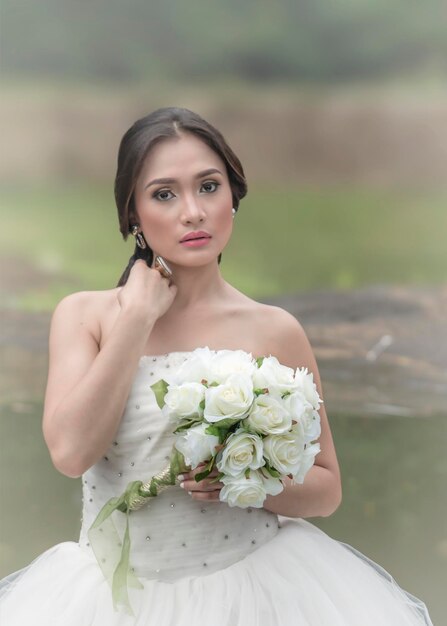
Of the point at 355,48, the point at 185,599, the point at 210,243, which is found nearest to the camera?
the point at 185,599

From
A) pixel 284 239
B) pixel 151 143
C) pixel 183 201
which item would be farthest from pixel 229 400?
pixel 284 239

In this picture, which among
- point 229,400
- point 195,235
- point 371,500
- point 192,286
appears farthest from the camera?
point 371,500

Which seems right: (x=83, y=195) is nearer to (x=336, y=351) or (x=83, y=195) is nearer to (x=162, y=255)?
(x=336, y=351)

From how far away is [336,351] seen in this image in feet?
12.7

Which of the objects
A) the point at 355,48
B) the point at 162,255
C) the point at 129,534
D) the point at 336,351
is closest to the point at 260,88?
the point at 355,48

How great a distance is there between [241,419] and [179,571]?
43cm

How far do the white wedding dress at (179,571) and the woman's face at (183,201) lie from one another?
0.79 feet

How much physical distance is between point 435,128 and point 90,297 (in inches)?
81.4

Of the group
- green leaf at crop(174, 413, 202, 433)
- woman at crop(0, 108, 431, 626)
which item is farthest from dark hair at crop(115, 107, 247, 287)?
green leaf at crop(174, 413, 202, 433)

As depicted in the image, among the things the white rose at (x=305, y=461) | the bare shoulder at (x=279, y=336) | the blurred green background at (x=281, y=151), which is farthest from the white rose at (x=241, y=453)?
the blurred green background at (x=281, y=151)

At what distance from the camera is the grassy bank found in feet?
12.5

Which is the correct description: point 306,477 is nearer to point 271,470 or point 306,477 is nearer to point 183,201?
point 271,470

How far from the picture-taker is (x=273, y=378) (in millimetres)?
1942

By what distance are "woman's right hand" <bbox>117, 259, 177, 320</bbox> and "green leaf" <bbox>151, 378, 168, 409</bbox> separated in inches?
6.4
